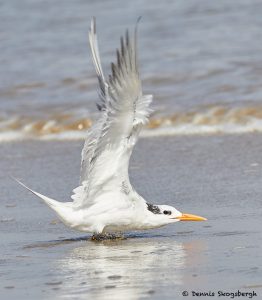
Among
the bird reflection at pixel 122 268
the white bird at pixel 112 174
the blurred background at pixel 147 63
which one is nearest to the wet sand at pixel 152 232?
the bird reflection at pixel 122 268

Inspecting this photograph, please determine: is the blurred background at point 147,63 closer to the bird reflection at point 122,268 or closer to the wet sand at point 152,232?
the wet sand at point 152,232

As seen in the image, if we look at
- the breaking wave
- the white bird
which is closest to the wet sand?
the white bird

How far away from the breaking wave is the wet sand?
311 mm

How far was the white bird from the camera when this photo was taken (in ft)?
19.5

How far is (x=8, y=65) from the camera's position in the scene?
531 inches

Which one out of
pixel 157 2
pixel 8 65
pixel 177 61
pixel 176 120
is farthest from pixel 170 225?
pixel 157 2

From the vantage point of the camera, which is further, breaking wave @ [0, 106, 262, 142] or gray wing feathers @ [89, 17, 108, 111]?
breaking wave @ [0, 106, 262, 142]

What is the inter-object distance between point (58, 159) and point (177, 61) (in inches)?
163

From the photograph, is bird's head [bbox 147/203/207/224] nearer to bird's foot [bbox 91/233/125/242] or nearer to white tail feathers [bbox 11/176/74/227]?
bird's foot [bbox 91/233/125/242]

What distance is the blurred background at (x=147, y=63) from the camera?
34.3ft

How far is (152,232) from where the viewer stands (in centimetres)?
659

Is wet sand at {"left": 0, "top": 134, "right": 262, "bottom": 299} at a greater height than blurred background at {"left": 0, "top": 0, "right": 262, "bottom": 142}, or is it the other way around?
blurred background at {"left": 0, "top": 0, "right": 262, "bottom": 142}

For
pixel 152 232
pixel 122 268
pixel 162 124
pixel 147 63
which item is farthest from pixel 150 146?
pixel 122 268

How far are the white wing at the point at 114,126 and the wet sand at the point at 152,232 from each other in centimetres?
38
